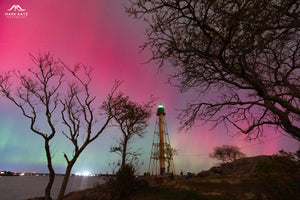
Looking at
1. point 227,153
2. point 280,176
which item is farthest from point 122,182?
point 227,153

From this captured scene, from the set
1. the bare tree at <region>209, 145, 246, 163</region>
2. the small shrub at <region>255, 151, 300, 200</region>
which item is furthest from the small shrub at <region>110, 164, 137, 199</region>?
the bare tree at <region>209, 145, 246, 163</region>

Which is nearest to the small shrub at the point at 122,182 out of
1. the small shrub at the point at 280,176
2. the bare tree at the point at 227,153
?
the small shrub at the point at 280,176

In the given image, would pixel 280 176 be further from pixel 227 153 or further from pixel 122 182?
pixel 227 153

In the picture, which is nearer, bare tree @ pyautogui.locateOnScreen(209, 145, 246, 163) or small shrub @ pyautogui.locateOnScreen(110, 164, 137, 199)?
small shrub @ pyautogui.locateOnScreen(110, 164, 137, 199)

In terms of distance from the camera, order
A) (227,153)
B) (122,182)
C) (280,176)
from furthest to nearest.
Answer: (227,153) < (122,182) < (280,176)

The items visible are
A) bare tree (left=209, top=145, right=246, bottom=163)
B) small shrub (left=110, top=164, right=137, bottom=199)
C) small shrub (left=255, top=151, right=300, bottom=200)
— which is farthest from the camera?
bare tree (left=209, top=145, right=246, bottom=163)

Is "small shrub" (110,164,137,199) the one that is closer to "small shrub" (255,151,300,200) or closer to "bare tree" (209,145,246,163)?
"small shrub" (255,151,300,200)

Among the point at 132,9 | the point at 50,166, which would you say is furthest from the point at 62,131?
the point at 132,9

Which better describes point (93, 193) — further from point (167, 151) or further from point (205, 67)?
point (167, 151)

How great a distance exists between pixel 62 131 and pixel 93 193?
5510 millimetres

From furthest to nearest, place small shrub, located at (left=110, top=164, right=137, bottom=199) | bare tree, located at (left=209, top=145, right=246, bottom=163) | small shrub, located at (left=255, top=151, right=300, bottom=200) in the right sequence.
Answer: bare tree, located at (left=209, top=145, right=246, bottom=163)
small shrub, located at (left=110, top=164, right=137, bottom=199)
small shrub, located at (left=255, top=151, right=300, bottom=200)

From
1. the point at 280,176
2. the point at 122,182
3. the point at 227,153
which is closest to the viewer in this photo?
the point at 280,176

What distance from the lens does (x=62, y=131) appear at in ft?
36.8

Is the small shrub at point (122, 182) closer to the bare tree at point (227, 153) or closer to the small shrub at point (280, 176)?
the small shrub at point (280, 176)
